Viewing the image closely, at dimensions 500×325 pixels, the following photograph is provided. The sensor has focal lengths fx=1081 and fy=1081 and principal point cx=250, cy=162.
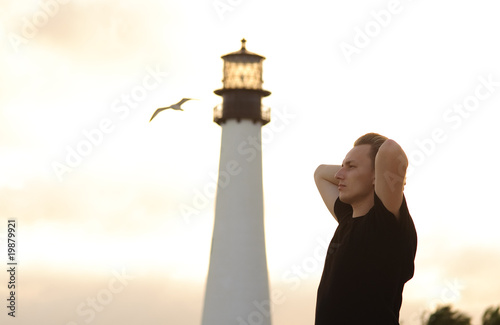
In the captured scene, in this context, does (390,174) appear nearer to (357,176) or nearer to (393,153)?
(393,153)

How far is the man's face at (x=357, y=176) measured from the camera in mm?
6770

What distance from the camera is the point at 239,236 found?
117 ft

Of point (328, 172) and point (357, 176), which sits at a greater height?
point (328, 172)

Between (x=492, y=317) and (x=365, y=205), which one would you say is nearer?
(x=365, y=205)

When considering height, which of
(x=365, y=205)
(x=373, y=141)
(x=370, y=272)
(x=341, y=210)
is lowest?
(x=370, y=272)

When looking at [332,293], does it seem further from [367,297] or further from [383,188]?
[383,188]

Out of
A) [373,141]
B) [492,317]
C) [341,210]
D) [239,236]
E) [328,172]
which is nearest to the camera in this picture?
[373,141]

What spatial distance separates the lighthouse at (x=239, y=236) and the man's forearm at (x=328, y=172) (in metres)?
28.1

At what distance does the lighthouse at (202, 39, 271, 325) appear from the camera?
35625 millimetres

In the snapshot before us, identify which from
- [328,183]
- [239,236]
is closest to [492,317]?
[328,183]

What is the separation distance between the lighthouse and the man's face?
28.8 metres

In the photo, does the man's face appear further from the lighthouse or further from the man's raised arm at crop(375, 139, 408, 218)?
the lighthouse

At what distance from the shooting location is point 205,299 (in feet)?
120

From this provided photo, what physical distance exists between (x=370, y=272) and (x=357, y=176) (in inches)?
24.0
